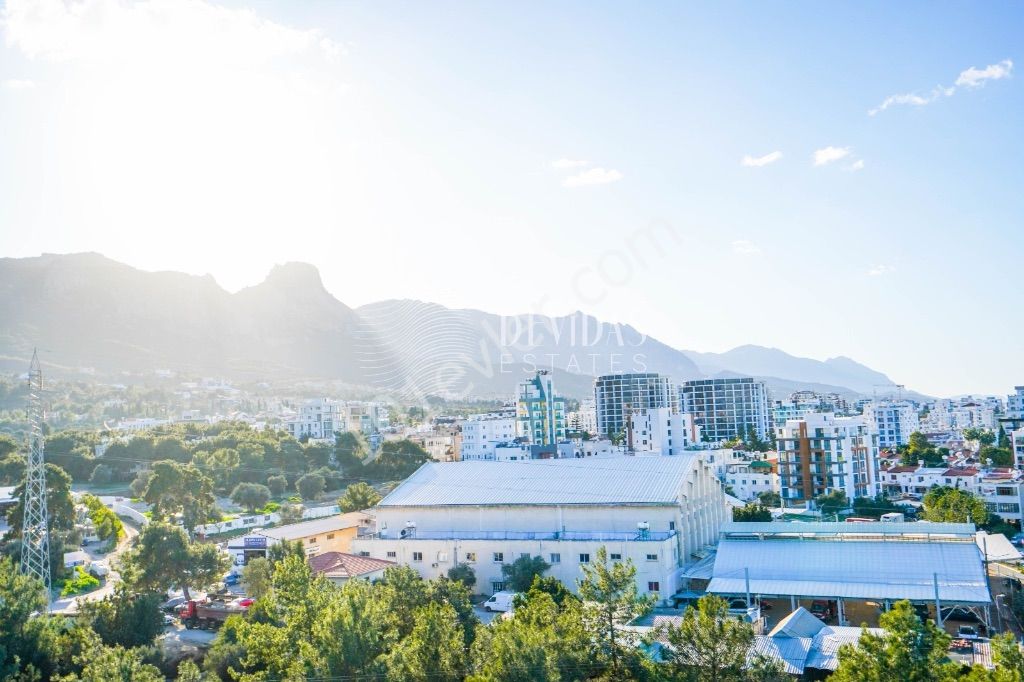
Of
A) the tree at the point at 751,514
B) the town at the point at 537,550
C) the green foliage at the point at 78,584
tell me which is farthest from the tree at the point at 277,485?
the tree at the point at 751,514

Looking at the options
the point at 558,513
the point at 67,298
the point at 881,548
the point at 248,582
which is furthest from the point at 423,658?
the point at 67,298

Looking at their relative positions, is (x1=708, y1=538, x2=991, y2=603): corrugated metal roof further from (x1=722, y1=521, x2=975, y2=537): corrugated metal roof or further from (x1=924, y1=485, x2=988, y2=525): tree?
(x1=924, y1=485, x2=988, y2=525): tree

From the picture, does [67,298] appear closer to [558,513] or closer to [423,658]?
[558,513]

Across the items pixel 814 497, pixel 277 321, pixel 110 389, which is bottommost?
pixel 814 497

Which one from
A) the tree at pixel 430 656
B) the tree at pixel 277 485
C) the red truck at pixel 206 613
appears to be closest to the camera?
the tree at pixel 430 656

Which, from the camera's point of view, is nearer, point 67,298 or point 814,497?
point 814,497

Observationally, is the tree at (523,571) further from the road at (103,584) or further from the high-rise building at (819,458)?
the high-rise building at (819,458)
